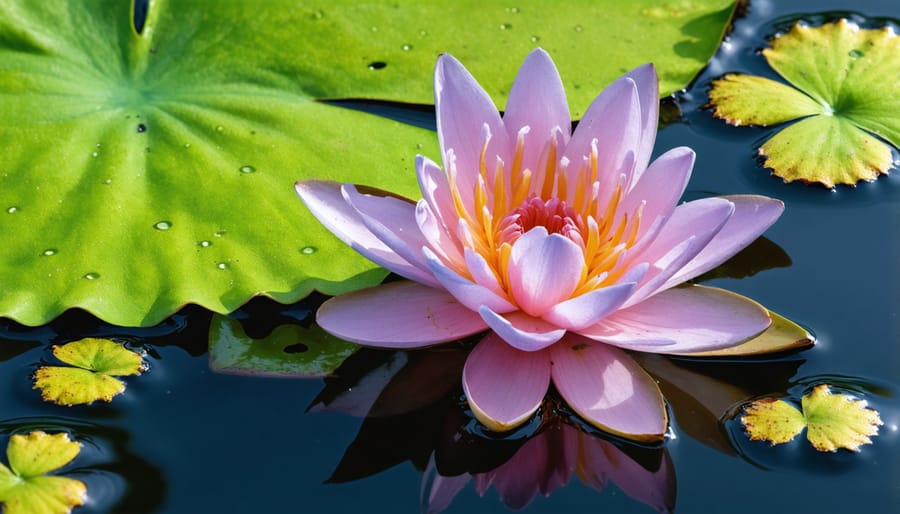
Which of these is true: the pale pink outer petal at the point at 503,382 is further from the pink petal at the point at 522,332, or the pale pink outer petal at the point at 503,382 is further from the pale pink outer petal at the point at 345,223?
the pale pink outer petal at the point at 345,223

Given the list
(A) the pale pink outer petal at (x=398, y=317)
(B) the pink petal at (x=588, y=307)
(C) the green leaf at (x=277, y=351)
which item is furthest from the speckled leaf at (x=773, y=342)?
(C) the green leaf at (x=277, y=351)

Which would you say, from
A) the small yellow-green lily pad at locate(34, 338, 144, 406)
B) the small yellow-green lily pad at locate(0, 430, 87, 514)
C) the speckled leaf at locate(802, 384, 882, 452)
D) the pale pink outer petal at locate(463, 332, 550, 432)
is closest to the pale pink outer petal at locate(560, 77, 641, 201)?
the pale pink outer petal at locate(463, 332, 550, 432)

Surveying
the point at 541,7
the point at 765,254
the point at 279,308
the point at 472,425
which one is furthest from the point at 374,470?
the point at 541,7

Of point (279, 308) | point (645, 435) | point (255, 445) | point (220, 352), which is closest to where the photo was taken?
point (645, 435)

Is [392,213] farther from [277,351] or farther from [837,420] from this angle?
[837,420]

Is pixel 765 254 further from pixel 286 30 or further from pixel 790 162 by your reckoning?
pixel 286 30

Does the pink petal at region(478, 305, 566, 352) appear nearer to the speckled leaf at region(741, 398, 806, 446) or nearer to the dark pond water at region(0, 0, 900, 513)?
the dark pond water at region(0, 0, 900, 513)
